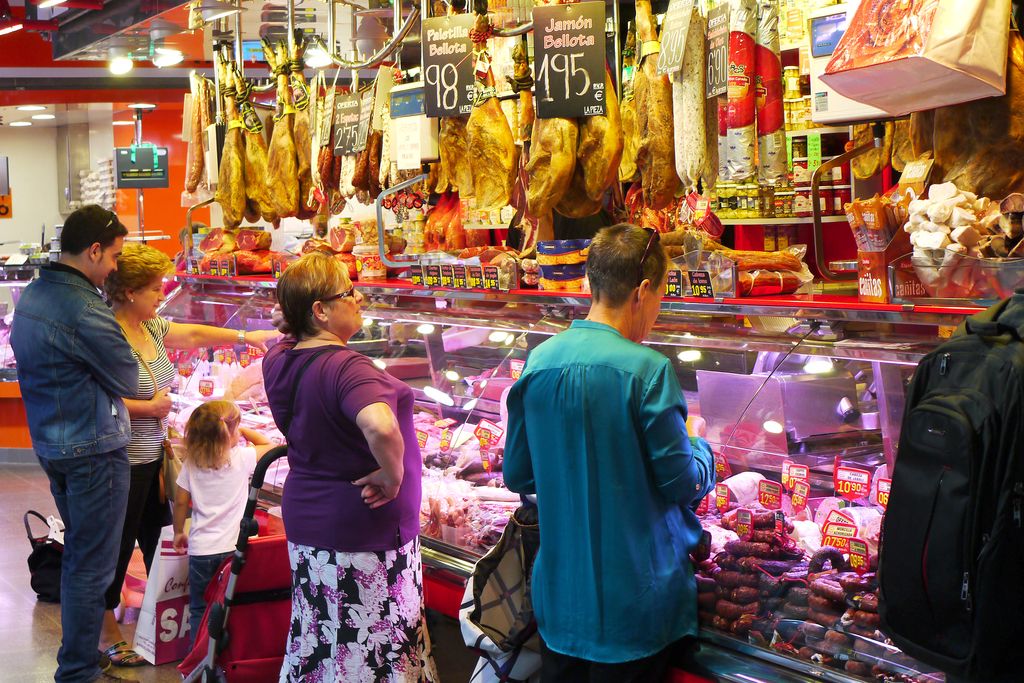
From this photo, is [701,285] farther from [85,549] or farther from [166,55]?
[166,55]

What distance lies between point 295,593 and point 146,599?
1.49 meters

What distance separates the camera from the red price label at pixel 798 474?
279 cm

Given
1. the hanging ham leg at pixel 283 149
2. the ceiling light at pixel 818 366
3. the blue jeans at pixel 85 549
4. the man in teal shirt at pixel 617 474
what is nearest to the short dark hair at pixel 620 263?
the man in teal shirt at pixel 617 474

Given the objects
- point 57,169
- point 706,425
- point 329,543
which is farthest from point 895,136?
point 57,169

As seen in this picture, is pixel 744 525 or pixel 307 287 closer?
pixel 744 525

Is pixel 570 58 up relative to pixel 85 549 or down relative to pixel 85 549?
up

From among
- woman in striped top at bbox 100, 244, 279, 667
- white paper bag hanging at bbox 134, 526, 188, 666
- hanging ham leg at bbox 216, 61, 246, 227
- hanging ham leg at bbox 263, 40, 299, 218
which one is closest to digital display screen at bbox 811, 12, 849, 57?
woman in striped top at bbox 100, 244, 279, 667

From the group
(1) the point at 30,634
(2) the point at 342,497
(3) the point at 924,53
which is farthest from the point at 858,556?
(1) the point at 30,634

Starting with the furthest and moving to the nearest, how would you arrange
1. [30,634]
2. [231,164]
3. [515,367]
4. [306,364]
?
1. [231,164]
2. [30,634]
3. [515,367]
4. [306,364]

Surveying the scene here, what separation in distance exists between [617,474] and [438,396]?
5.54 feet

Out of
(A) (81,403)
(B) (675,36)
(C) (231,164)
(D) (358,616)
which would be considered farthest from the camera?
(C) (231,164)

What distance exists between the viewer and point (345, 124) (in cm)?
502

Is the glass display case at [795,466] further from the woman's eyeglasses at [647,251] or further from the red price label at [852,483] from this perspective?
the woman's eyeglasses at [647,251]

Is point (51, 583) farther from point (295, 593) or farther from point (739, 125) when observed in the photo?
point (739, 125)
